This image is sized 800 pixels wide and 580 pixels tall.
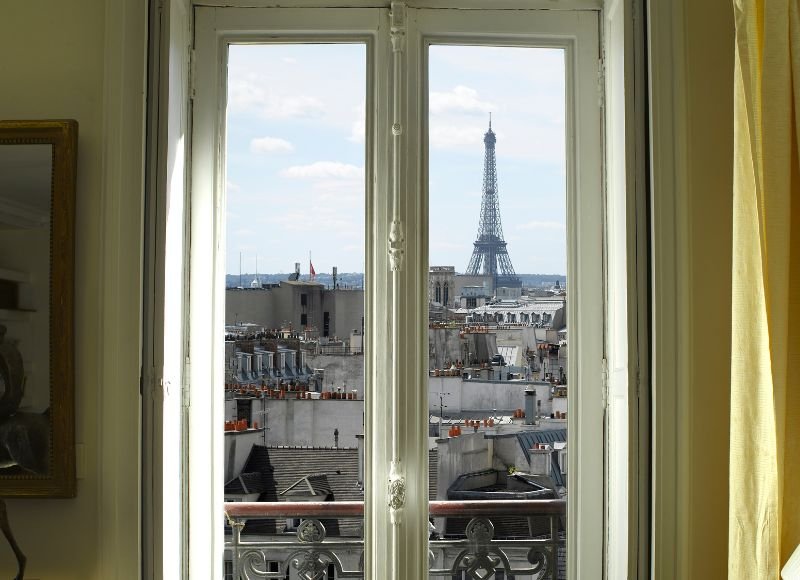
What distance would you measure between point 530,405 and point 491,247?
1.55ft

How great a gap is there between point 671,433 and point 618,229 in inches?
22.2

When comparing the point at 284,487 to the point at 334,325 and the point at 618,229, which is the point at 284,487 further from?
the point at 618,229

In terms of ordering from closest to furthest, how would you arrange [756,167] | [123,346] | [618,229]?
1. [756,167]
2. [123,346]
3. [618,229]

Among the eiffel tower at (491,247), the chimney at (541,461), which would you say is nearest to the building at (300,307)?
the eiffel tower at (491,247)

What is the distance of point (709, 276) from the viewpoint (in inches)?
75.6

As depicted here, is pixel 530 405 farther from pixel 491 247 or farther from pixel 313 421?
pixel 313 421

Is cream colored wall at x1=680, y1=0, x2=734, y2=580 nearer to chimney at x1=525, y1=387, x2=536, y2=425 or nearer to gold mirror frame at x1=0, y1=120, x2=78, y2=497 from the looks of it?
chimney at x1=525, y1=387, x2=536, y2=425

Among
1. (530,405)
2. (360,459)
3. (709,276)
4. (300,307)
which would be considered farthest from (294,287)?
(709,276)

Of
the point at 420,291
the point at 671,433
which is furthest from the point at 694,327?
the point at 420,291

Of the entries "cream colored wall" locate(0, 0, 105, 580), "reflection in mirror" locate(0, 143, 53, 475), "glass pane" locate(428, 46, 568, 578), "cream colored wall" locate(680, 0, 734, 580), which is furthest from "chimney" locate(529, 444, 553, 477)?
"reflection in mirror" locate(0, 143, 53, 475)

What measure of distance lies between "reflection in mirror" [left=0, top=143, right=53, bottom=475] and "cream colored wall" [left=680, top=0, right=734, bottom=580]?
1.62 m

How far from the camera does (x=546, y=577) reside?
86.2 inches

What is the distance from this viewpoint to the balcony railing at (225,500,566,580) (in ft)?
7.12

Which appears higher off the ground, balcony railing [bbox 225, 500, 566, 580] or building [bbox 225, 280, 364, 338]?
building [bbox 225, 280, 364, 338]
